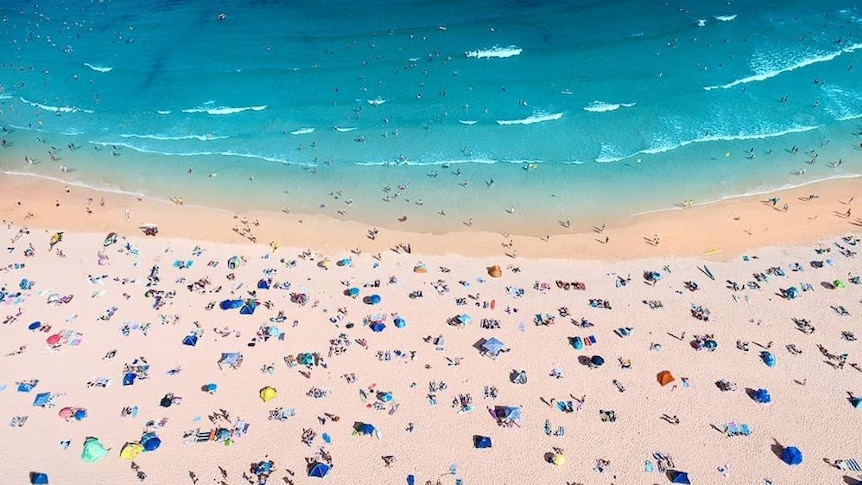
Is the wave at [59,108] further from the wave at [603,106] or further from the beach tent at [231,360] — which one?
the wave at [603,106]

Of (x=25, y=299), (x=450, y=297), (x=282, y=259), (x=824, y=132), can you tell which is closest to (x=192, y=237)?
(x=282, y=259)

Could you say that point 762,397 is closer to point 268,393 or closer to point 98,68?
point 268,393

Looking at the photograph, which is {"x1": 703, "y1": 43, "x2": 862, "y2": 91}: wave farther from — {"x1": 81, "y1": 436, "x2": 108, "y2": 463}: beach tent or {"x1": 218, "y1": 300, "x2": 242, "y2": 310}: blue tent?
{"x1": 81, "y1": 436, "x2": 108, "y2": 463}: beach tent

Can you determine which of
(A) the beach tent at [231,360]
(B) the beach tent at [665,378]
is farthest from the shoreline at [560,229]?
(A) the beach tent at [231,360]

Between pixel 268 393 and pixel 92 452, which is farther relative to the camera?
pixel 268 393

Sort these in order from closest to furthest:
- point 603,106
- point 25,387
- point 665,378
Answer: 1. point 665,378
2. point 25,387
3. point 603,106

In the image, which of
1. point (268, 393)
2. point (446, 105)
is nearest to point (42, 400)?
point (268, 393)
